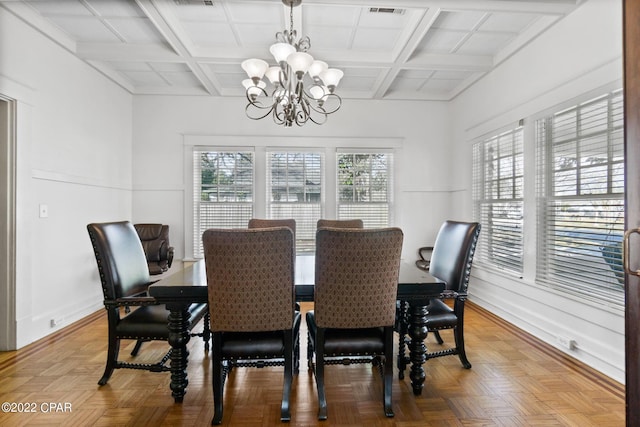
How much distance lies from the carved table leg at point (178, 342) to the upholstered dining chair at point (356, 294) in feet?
2.51

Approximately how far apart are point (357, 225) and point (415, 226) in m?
1.65

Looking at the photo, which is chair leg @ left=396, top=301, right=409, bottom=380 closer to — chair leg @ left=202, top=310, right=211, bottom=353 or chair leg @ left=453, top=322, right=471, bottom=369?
chair leg @ left=453, top=322, right=471, bottom=369

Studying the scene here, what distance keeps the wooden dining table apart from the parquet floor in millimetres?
175

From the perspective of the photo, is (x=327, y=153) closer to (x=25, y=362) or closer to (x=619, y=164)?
(x=619, y=164)

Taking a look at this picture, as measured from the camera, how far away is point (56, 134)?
3.18 m

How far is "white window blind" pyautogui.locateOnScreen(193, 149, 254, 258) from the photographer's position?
4547 mm

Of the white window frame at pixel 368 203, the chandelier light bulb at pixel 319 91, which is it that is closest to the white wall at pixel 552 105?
the white window frame at pixel 368 203

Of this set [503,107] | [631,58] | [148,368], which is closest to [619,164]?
[631,58]

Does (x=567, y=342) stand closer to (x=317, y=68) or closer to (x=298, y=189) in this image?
(x=317, y=68)

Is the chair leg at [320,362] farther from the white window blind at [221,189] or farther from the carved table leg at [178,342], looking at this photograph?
the white window blind at [221,189]

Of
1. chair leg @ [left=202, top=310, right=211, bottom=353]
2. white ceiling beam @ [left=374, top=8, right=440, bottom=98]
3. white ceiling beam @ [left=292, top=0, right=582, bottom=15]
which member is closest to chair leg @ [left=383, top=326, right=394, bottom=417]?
chair leg @ [left=202, top=310, right=211, bottom=353]

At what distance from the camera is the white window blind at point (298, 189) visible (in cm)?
462

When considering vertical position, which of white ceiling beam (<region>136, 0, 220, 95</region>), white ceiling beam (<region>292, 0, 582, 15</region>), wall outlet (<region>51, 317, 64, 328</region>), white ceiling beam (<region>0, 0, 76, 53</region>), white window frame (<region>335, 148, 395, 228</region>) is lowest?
wall outlet (<region>51, 317, 64, 328</region>)

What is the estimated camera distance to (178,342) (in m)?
1.90
